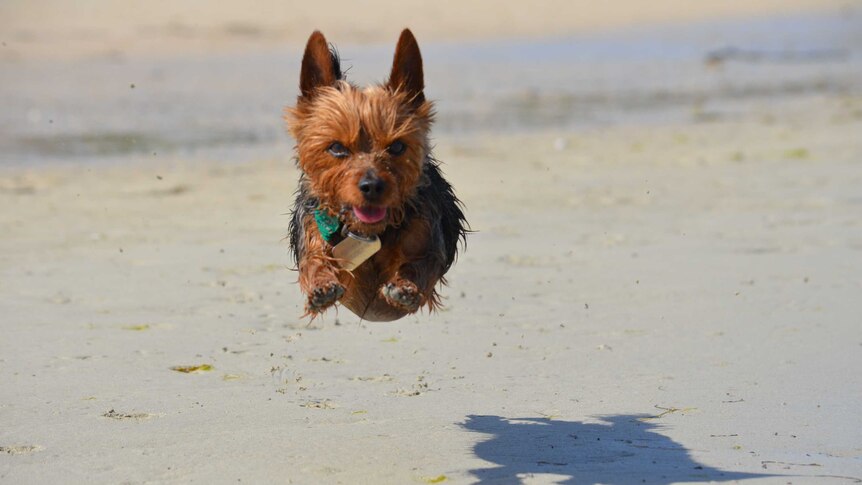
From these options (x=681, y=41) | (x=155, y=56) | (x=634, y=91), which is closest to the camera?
(x=634, y=91)

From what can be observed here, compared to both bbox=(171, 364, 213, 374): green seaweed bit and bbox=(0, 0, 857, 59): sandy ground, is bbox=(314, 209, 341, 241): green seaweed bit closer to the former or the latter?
bbox=(171, 364, 213, 374): green seaweed bit

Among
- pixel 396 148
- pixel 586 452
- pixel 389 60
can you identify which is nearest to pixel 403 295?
pixel 396 148

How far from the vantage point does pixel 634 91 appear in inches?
747

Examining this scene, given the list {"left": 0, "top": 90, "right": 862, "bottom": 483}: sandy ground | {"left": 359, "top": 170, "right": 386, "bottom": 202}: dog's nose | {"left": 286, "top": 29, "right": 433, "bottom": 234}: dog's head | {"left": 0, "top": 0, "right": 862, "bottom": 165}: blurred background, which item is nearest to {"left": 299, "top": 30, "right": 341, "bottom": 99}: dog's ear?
{"left": 286, "top": 29, "right": 433, "bottom": 234}: dog's head

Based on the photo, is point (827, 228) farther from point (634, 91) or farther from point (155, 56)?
point (155, 56)

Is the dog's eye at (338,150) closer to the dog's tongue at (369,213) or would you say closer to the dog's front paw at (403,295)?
the dog's tongue at (369,213)

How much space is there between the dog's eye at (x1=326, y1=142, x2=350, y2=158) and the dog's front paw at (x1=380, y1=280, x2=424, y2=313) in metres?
0.50

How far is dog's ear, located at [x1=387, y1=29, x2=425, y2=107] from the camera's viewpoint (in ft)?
15.6

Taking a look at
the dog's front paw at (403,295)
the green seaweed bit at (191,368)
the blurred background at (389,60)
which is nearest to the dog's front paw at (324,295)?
the dog's front paw at (403,295)

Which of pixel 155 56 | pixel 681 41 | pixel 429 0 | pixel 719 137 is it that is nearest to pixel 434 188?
pixel 719 137

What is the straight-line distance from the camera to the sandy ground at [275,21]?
77.8 feet

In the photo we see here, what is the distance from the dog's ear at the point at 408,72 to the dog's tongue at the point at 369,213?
0.49 meters

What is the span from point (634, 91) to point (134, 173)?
9.64 meters

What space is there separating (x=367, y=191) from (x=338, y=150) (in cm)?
23
